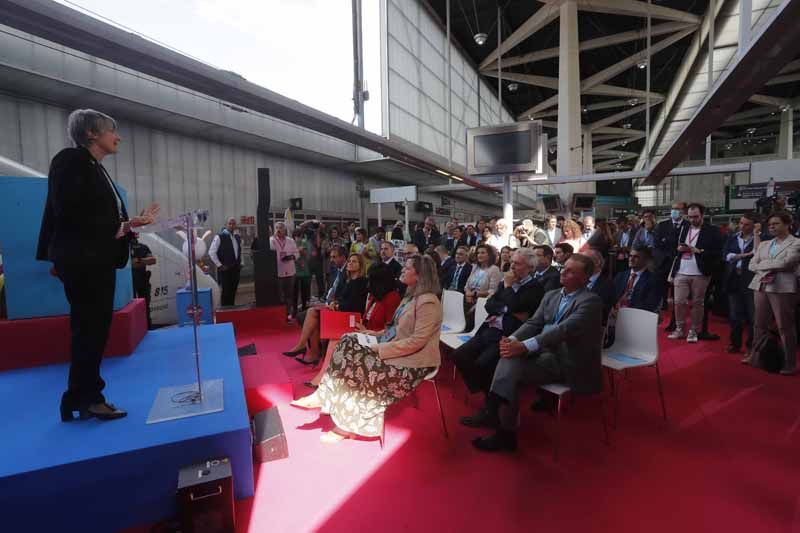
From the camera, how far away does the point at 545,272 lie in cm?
358

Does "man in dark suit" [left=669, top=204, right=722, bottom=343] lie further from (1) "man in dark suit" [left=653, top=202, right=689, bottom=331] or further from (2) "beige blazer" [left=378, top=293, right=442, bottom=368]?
(2) "beige blazer" [left=378, top=293, right=442, bottom=368]

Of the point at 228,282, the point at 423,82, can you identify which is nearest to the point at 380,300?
the point at 228,282

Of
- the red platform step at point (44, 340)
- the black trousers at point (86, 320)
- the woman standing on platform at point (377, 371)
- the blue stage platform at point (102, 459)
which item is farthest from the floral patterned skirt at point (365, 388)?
the red platform step at point (44, 340)

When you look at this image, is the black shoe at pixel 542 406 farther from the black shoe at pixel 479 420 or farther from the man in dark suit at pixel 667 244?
the man in dark suit at pixel 667 244

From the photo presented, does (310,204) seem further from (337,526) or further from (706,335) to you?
(337,526)

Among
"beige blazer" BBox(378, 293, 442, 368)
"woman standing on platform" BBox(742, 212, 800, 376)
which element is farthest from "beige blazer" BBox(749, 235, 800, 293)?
"beige blazer" BBox(378, 293, 442, 368)

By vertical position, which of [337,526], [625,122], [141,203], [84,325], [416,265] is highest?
[625,122]

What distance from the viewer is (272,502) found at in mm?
1922

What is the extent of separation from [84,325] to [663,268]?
212 inches

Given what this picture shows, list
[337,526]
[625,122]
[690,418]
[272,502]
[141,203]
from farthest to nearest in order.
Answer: [625,122] < [141,203] < [690,418] < [272,502] < [337,526]

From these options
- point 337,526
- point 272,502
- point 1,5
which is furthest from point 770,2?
point 1,5

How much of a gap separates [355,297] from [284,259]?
275 centimetres

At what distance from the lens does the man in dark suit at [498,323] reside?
2.84 meters

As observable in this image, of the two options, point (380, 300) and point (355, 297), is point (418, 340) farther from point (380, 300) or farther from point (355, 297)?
point (355, 297)
